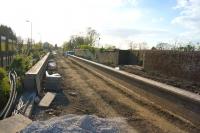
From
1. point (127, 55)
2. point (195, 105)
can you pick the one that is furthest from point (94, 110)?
point (127, 55)

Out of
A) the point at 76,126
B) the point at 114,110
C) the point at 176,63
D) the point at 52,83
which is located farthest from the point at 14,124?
the point at 176,63

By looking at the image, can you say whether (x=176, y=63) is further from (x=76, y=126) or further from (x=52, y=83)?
(x=76, y=126)

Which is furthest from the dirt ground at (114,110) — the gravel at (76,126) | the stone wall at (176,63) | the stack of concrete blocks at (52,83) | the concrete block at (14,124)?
the stone wall at (176,63)

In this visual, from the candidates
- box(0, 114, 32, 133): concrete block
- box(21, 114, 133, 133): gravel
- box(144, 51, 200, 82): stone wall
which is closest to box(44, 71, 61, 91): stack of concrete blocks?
box(0, 114, 32, 133): concrete block

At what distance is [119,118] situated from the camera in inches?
353

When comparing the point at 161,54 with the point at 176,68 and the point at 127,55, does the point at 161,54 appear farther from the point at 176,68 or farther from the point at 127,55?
the point at 127,55

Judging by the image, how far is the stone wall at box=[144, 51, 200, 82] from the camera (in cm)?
1966

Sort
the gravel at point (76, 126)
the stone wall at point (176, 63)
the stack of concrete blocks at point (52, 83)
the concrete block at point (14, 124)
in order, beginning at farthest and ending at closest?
the stone wall at point (176, 63)
the stack of concrete blocks at point (52, 83)
the concrete block at point (14, 124)
the gravel at point (76, 126)

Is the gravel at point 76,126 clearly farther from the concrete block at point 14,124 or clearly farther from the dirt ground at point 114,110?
the dirt ground at point 114,110

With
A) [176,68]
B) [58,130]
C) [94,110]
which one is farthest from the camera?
[176,68]

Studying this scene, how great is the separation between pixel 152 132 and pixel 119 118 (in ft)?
4.29

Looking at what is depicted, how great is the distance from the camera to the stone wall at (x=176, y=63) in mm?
19656

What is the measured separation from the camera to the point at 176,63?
22078 millimetres

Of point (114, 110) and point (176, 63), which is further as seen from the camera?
point (176, 63)
